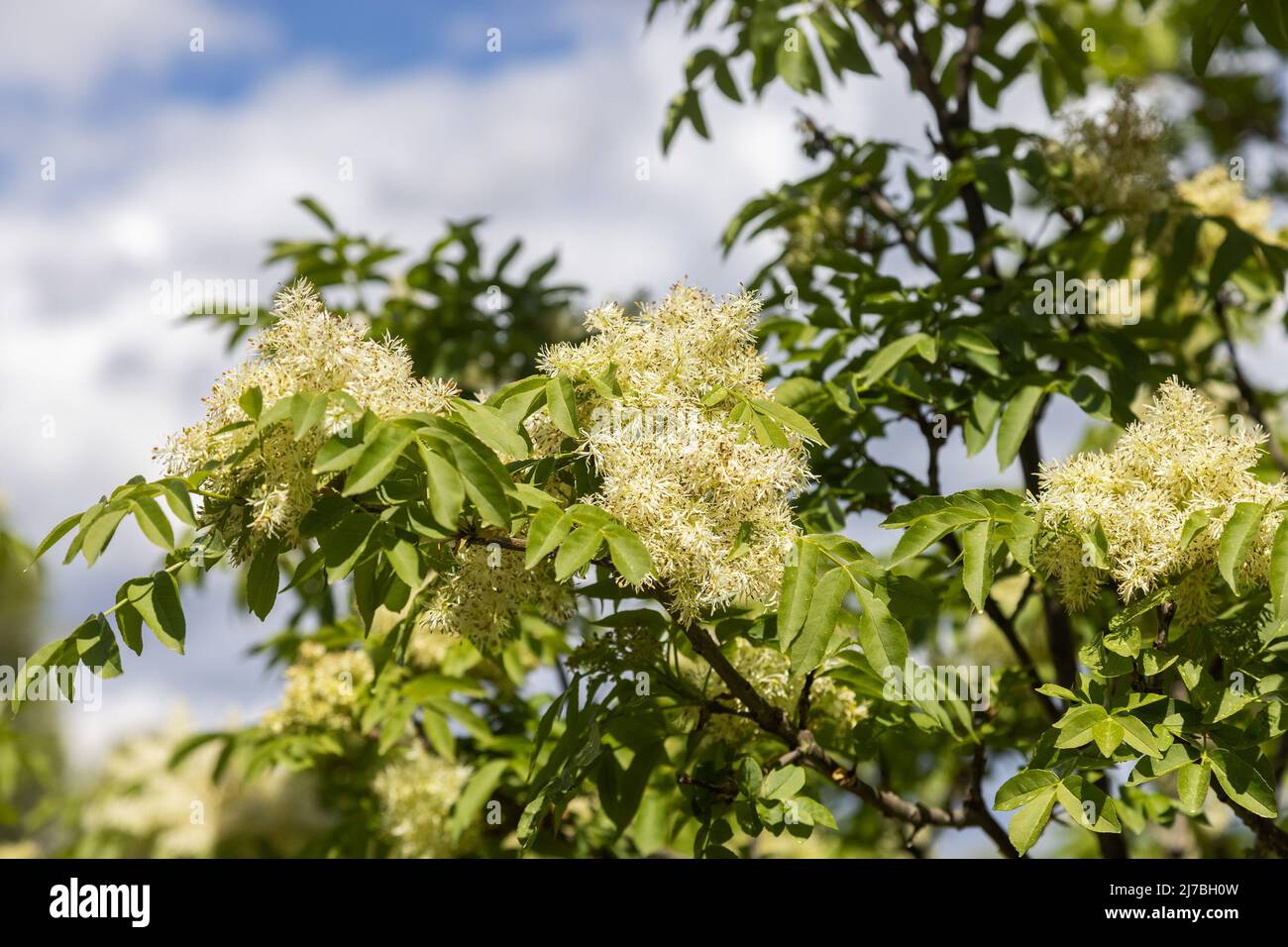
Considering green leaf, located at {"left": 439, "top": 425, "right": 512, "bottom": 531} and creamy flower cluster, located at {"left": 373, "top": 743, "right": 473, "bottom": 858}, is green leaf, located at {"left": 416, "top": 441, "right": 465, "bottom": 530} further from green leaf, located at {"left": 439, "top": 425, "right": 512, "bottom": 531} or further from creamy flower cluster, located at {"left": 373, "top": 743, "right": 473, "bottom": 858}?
creamy flower cluster, located at {"left": 373, "top": 743, "right": 473, "bottom": 858}

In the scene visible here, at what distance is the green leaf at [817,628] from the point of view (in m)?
2.49

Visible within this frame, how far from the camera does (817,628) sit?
250cm

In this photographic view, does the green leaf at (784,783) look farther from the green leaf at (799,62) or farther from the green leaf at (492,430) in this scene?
the green leaf at (799,62)

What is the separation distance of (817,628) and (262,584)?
1.13m

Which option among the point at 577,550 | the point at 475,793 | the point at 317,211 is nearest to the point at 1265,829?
the point at 577,550

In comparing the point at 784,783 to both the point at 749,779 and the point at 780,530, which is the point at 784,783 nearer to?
the point at 749,779

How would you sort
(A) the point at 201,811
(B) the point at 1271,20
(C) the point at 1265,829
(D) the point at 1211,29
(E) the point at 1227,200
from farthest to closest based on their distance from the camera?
1. (A) the point at 201,811
2. (E) the point at 1227,200
3. (D) the point at 1211,29
4. (B) the point at 1271,20
5. (C) the point at 1265,829

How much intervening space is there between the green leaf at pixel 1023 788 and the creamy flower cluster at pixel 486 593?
3.22ft

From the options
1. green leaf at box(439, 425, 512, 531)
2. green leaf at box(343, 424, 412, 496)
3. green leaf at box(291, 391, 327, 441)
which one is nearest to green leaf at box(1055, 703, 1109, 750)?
green leaf at box(439, 425, 512, 531)

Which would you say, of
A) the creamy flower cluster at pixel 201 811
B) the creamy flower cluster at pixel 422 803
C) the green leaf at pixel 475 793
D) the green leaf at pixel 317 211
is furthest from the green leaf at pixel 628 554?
the creamy flower cluster at pixel 201 811
